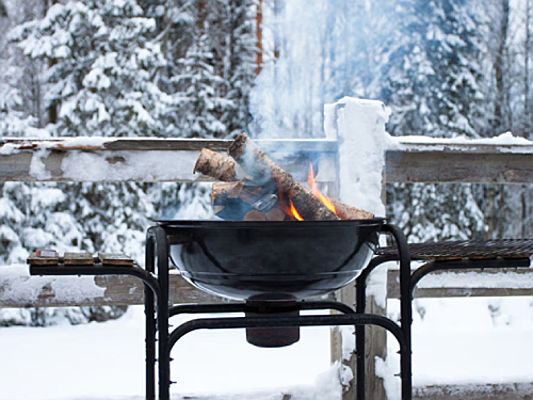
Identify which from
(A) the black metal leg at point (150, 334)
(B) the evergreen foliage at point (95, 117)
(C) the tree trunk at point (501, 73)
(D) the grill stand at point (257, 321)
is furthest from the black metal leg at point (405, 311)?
(C) the tree trunk at point (501, 73)

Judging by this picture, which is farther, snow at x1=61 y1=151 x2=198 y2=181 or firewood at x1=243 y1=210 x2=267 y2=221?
snow at x1=61 y1=151 x2=198 y2=181

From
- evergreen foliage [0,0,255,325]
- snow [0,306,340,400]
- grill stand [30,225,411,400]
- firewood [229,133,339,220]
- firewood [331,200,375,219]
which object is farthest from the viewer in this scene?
evergreen foliage [0,0,255,325]

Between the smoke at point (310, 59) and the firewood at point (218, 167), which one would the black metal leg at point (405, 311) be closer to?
the firewood at point (218, 167)

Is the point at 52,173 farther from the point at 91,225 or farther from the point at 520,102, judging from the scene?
the point at 520,102

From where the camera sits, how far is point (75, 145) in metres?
2.14

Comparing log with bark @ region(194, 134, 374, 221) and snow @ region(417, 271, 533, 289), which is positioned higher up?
log with bark @ region(194, 134, 374, 221)

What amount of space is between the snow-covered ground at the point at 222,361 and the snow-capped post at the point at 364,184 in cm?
8

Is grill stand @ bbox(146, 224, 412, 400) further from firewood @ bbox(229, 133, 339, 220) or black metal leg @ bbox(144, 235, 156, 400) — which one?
firewood @ bbox(229, 133, 339, 220)

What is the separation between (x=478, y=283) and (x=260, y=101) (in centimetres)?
118

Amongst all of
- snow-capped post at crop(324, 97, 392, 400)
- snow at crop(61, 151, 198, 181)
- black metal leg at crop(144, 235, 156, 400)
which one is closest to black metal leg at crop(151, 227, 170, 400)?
black metal leg at crop(144, 235, 156, 400)

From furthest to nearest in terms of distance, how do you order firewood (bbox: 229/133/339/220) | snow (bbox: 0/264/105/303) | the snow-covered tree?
1. the snow-covered tree
2. snow (bbox: 0/264/105/303)
3. firewood (bbox: 229/133/339/220)

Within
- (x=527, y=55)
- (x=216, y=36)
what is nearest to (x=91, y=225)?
(x=216, y=36)

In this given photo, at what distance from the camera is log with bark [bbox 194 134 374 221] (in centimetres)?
155

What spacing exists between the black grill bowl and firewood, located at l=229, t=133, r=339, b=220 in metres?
0.15
